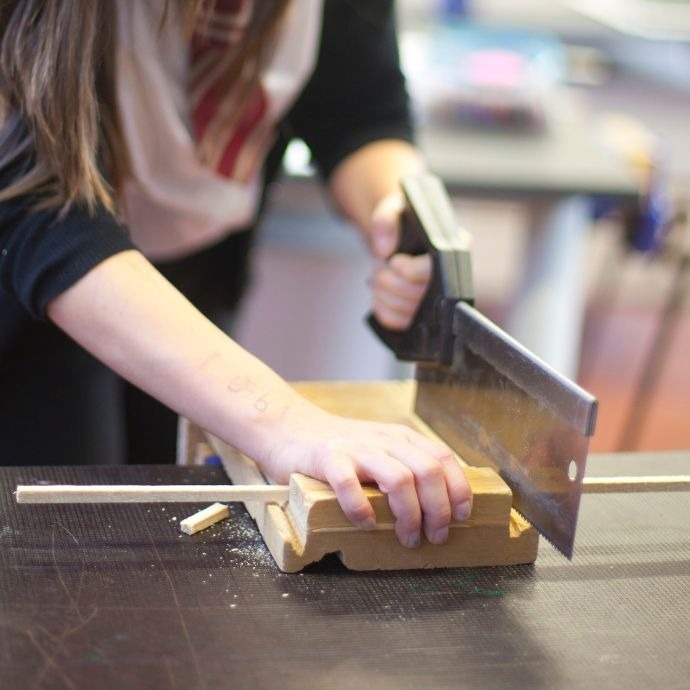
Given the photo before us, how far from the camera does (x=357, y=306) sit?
2232 mm

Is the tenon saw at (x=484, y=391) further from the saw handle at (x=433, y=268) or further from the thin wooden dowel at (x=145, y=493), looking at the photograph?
the thin wooden dowel at (x=145, y=493)

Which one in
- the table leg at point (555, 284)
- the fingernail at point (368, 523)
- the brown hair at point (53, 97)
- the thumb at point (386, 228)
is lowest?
the table leg at point (555, 284)

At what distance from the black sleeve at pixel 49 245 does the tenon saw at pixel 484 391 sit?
26 cm

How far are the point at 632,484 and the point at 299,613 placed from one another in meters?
0.26

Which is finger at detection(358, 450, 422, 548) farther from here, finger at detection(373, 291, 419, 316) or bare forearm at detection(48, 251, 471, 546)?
finger at detection(373, 291, 419, 316)

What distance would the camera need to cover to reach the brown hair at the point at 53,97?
2.61 ft

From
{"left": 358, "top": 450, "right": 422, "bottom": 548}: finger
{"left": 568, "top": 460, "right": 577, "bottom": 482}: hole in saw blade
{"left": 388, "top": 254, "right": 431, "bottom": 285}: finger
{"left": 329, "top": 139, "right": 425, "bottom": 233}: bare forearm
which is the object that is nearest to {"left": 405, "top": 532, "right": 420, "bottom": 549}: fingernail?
{"left": 358, "top": 450, "right": 422, "bottom": 548}: finger

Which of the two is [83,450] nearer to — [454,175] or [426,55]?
[454,175]

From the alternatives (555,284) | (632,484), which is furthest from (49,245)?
(555,284)

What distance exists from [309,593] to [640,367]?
269cm

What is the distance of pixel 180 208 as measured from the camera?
1.10m

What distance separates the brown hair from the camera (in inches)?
31.3

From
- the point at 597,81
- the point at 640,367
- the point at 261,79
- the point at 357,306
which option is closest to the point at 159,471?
the point at 261,79

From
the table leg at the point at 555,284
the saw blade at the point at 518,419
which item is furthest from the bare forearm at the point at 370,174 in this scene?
the table leg at the point at 555,284
